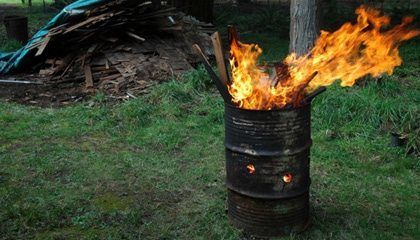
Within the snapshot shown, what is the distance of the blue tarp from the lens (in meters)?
9.43

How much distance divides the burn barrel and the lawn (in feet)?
0.67

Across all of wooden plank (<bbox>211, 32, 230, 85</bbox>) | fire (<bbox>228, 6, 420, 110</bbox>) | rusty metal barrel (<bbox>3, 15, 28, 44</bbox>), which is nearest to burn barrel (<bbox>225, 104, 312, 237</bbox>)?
fire (<bbox>228, 6, 420, 110</bbox>)

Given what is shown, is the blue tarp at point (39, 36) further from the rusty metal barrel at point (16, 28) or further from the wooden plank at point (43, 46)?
the rusty metal barrel at point (16, 28)

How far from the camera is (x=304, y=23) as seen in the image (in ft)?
28.2

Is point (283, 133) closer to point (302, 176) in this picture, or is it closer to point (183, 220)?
point (302, 176)

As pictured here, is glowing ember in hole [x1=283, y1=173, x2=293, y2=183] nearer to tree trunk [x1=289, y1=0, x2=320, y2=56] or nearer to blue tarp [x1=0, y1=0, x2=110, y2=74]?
tree trunk [x1=289, y1=0, x2=320, y2=56]

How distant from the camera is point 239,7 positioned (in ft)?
61.7

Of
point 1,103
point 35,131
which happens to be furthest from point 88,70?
point 35,131

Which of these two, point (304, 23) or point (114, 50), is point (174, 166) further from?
point (114, 50)

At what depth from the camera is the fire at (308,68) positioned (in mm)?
4020

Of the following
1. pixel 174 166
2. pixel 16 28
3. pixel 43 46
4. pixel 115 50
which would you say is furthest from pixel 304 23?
pixel 16 28

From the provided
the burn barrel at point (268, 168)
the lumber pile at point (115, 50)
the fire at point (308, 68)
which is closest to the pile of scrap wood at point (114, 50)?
the lumber pile at point (115, 50)

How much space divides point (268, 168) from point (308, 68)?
37.8 inches

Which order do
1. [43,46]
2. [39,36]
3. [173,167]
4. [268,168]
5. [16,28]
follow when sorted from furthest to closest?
[16,28] < [39,36] < [43,46] < [173,167] < [268,168]
